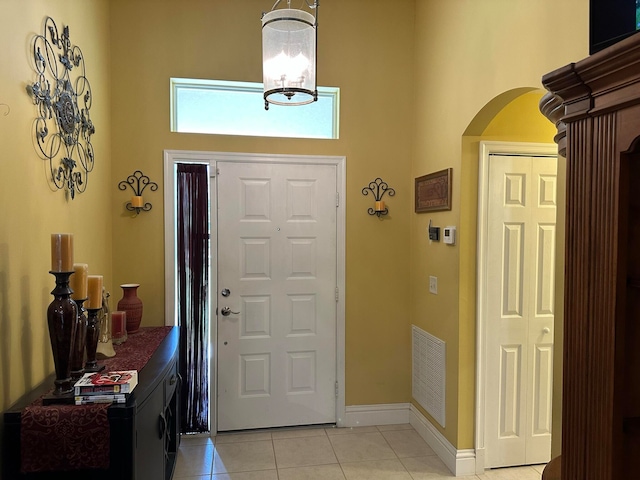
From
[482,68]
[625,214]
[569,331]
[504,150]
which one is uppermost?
[482,68]

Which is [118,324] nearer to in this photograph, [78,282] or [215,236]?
[78,282]

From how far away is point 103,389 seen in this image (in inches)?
63.4

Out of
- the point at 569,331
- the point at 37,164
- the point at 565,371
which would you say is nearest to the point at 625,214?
the point at 569,331

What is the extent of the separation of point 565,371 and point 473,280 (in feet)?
5.90

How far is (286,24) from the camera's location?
86.9 inches

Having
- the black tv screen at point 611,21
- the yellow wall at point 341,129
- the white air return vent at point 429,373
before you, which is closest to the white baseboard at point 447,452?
the white air return vent at point 429,373

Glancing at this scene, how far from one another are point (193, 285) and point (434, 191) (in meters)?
1.91

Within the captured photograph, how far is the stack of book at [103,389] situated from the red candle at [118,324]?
2.71 ft

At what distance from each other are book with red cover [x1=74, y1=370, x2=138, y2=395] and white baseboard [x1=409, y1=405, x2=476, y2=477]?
7.18ft

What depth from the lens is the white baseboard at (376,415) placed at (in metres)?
3.58

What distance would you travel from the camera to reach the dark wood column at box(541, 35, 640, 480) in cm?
95

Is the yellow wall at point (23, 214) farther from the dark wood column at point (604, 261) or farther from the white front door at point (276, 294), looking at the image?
the dark wood column at point (604, 261)

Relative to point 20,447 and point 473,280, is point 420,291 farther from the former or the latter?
point 20,447

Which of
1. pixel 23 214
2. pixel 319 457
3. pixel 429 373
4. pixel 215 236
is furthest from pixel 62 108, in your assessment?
pixel 429 373
